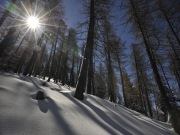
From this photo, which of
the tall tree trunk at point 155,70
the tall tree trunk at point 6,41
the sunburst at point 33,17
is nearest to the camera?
the tall tree trunk at point 155,70

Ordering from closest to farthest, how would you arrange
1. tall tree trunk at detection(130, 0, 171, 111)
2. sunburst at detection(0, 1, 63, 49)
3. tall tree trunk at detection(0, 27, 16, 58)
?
tall tree trunk at detection(130, 0, 171, 111), tall tree trunk at detection(0, 27, 16, 58), sunburst at detection(0, 1, 63, 49)

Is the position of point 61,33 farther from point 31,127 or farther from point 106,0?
point 31,127

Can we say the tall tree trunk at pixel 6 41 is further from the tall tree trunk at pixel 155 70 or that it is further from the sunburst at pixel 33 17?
the tall tree trunk at pixel 155 70

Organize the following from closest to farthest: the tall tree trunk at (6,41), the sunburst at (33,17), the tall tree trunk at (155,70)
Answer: the tall tree trunk at (155,70) → the tall tree trunk at (6,41) → the sunburst at (33,17)

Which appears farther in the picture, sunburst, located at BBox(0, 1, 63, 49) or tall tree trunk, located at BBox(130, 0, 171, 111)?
sunburst, located at BBox(0, 1, 63, 49)

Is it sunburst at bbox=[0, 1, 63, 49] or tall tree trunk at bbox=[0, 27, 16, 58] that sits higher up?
sunburst at bbox=[0, 1, 63, 49]

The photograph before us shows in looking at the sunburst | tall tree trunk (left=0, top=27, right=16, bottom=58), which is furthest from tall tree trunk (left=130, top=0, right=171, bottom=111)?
tall tree trunk (left=0, top=27, right=16, bottom=58)

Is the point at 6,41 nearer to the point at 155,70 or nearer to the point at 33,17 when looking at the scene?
the point at 33,17

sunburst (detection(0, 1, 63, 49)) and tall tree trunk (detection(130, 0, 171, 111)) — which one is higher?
sunburst (detection(0, 1, 63, 49))

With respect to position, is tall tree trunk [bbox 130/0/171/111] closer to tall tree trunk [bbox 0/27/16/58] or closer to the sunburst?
the sunburst

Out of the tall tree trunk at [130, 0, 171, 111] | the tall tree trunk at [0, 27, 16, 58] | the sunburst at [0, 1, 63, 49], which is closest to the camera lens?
the tall tree trunk at [130, 0, 171, 111]

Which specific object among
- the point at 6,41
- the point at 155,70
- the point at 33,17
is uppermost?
the point at 33,17

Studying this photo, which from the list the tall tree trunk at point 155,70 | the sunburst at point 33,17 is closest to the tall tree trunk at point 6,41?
the sunburst at point 33,17

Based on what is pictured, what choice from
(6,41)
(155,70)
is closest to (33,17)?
(6,41)
